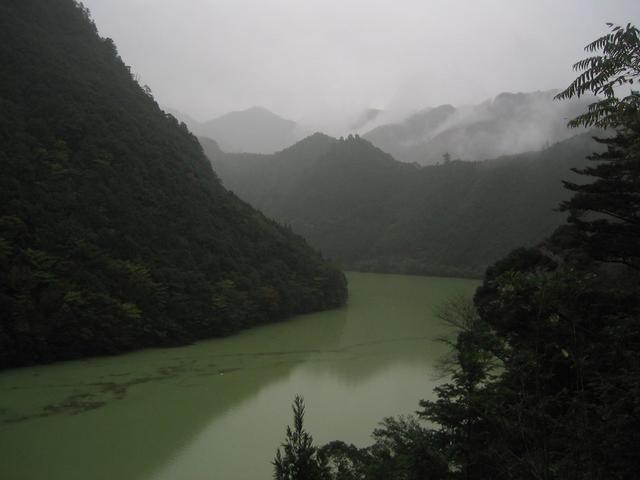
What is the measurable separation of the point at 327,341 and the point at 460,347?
14718 mm

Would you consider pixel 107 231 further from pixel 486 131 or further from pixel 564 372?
pixel 486 131

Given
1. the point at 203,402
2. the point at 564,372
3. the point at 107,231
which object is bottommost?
the point at 203,402

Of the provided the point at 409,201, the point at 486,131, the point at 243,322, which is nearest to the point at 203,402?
the point at 243,322

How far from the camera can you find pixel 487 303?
10.3m

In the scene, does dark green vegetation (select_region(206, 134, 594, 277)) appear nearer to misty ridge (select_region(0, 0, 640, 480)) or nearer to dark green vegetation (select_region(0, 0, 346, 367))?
misty ridge (select_region(0, 0, 640, 480))

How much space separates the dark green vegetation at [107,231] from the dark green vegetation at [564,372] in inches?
455

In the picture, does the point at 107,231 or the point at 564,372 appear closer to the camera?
the point at 564,372

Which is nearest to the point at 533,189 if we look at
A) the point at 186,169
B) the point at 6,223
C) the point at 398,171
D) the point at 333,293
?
the point at 398,171

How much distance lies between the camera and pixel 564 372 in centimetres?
504

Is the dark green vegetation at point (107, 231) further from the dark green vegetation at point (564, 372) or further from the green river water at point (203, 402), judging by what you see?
the dark green vegetation at point (564, 372)

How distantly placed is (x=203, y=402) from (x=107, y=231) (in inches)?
348

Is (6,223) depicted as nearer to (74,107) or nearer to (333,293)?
(74,107)

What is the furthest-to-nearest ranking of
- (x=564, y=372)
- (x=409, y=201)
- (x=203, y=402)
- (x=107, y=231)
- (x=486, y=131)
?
(x=486, y=131) < (x=409, y=201) < (x=107, y=231) < (x=203, y=402) < (x=564, y=372)

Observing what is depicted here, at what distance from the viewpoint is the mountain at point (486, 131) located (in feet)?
287
